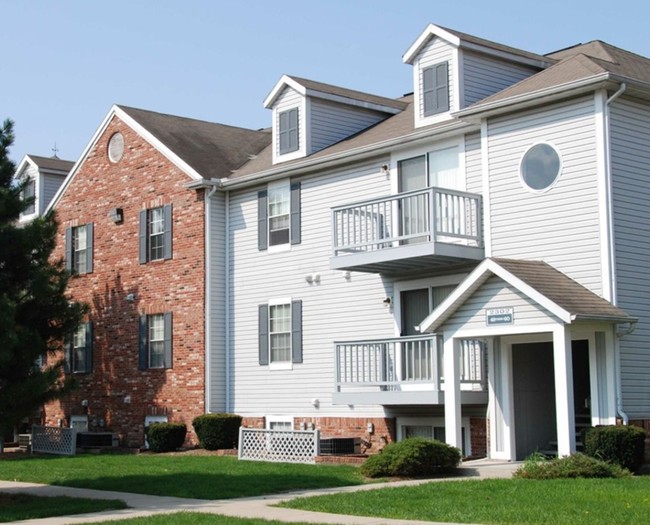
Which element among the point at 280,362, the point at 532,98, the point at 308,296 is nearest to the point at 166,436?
the point at 280,362

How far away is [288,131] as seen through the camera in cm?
2764

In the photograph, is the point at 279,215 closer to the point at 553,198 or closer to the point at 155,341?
the point at 155,341

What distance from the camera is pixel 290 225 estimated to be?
26.8 m

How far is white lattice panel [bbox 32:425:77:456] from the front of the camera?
28.6 metres

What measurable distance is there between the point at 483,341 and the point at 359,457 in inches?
144

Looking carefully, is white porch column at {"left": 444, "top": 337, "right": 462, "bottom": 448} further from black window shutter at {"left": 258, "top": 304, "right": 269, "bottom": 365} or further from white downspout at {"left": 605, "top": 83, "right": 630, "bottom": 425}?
black window shutter at {"left": 258, "top": 304, "right": 269, "bottom": 365}

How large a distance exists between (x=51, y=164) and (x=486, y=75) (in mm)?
19074

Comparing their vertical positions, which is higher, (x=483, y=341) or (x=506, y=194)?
(x=506, y=194)

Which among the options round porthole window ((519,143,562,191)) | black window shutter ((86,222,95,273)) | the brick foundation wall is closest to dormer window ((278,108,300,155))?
the brick foundation wall

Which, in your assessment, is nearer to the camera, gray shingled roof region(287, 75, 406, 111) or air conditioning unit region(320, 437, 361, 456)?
air conditioning unit region(320, 437, 361, 456)

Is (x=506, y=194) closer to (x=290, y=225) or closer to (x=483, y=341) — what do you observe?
(x=483, y=341)

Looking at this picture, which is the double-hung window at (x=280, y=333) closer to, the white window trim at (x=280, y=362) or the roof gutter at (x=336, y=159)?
the white window trim at (x=280, y=362)

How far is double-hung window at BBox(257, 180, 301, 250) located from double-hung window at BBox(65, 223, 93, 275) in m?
6.96

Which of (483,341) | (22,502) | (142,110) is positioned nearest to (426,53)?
(483,341)
